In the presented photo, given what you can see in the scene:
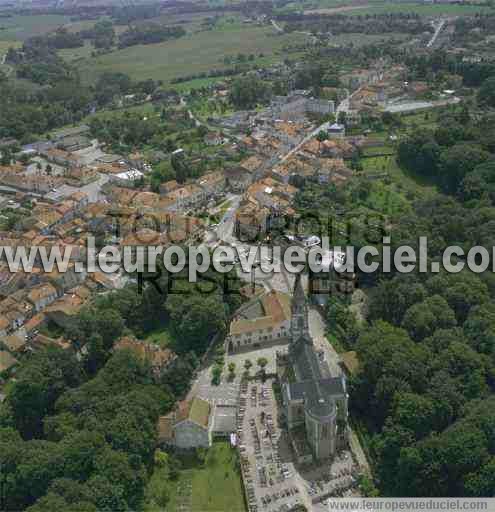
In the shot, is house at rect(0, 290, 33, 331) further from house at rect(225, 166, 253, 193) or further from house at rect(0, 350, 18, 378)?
house at rect(225, 166, 253, 193)

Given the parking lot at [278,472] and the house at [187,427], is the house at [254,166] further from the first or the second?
the house at [187,427]

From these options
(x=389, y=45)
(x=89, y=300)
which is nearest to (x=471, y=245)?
(x=89, y=300)

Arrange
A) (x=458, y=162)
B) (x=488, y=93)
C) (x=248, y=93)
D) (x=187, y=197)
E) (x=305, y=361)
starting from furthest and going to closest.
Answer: (x=248, y=93) → (x=488, y=93) → (x=187, y=197) → (x=458, y=162) → (x=305, y=361)

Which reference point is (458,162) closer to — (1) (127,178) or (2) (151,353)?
(1) (127,178)

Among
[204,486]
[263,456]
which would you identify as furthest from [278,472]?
[204,486]

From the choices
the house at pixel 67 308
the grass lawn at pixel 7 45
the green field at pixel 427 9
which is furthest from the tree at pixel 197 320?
the green field at pixel 427 9

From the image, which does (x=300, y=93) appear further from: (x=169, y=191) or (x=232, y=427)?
(x=232, y=427)
